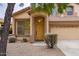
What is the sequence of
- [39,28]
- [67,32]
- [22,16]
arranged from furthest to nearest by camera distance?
[22,16] < [67,32] < [39,28]

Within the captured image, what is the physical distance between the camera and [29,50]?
12.3 feet

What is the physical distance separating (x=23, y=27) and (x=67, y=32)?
75 cm

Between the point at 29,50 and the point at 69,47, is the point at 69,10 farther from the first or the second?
the point at 29,50

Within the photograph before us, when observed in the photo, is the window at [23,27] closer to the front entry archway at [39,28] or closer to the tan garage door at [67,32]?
the front entry archway at [39,28]

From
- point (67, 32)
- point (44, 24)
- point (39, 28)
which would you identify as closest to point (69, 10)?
Answer: point (67, 32)

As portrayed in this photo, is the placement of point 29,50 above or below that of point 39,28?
below

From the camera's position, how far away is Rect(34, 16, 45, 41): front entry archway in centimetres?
357

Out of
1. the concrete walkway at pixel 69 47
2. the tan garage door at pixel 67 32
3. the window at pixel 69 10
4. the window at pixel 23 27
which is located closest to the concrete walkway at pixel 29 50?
the concrete walkway at pixel 69 47

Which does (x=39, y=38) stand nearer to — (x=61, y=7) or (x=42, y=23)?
(x=42, y=23)

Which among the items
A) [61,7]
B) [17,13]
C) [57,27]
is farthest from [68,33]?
[17,13]

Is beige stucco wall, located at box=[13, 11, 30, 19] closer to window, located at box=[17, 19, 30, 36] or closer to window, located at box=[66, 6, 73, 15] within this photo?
window, located at box=[17, 19, 30, 36]

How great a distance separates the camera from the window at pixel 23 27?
368 cm

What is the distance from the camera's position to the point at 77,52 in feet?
12.3

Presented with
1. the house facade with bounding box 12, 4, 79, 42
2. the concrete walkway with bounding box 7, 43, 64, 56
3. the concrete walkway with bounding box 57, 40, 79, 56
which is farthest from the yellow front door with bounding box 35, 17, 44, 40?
the concrete walkway with bounding box 57, 40, 79, 56
